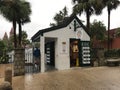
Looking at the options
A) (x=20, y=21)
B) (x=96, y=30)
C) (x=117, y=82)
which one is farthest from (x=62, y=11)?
(x=117, y=82)

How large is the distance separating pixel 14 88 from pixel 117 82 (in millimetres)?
4575

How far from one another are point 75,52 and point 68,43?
1048 millimetres

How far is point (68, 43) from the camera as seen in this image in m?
16.8

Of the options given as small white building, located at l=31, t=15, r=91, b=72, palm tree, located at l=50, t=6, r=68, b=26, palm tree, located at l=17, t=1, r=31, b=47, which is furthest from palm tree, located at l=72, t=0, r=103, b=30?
palm tree, located at l=50, t=6, r=68, b=26

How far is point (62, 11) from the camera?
1660 inches

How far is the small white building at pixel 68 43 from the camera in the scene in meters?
16.1

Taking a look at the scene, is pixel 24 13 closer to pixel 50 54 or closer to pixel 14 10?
pixel 14 10

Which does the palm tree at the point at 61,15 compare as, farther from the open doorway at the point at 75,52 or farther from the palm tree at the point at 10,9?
the open doorway at the point at 75,52

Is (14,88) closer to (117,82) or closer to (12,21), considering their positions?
(117,82)

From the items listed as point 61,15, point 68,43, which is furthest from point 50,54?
point 61,15

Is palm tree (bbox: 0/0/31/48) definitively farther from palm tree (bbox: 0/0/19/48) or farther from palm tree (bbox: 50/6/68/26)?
palm tree (bbox: 50/6/68/26)

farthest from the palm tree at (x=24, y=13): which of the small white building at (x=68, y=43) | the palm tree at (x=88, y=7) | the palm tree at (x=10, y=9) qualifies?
the small white building at (x=68, y=43)

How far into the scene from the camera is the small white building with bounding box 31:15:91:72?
16109 millimetres

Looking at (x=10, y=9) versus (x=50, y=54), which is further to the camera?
(x=10, y=9)
